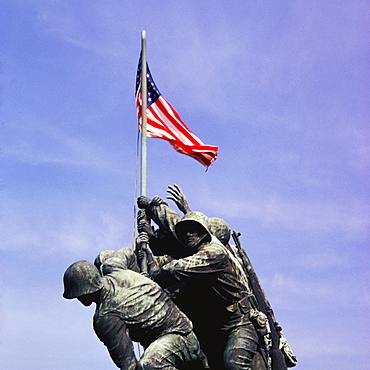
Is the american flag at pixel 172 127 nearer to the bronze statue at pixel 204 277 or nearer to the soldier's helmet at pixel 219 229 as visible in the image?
the bronze statue at pixel 204 277

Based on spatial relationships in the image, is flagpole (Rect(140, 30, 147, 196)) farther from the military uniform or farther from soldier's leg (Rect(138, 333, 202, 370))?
soldier's leg (Rect(138, 333, 202, 370))

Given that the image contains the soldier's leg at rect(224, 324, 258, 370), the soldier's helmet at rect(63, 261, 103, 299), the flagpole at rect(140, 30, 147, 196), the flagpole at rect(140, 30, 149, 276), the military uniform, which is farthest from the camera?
the flagpole at rect(140, 30, 147, 196)

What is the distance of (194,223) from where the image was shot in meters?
8.52

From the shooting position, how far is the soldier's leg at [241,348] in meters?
8.22

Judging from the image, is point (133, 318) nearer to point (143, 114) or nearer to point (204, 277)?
point (204, 277)

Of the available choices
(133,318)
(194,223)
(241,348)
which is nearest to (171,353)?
(133,318)

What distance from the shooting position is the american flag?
43.1 feet

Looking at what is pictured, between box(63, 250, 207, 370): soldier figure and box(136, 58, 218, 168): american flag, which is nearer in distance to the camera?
box(63, 250, 207, 370): soldier figure

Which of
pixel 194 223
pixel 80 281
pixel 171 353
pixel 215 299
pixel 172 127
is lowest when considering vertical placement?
pixel 171 353

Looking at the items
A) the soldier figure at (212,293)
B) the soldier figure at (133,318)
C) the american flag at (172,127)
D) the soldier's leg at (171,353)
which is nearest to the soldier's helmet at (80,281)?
the soldier figure at (133,318)

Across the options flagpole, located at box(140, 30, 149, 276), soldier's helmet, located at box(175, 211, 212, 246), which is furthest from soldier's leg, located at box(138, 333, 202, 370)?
flagpole, located at box(140, 30, 149, 276)

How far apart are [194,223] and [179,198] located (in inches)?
73.7

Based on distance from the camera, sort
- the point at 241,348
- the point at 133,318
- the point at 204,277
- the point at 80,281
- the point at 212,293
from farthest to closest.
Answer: the point at 212,293 → the point at 241,348 → the point at 204,277 → the point at 133,318 → the point at 80,281

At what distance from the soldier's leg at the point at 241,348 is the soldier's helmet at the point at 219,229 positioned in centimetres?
149
